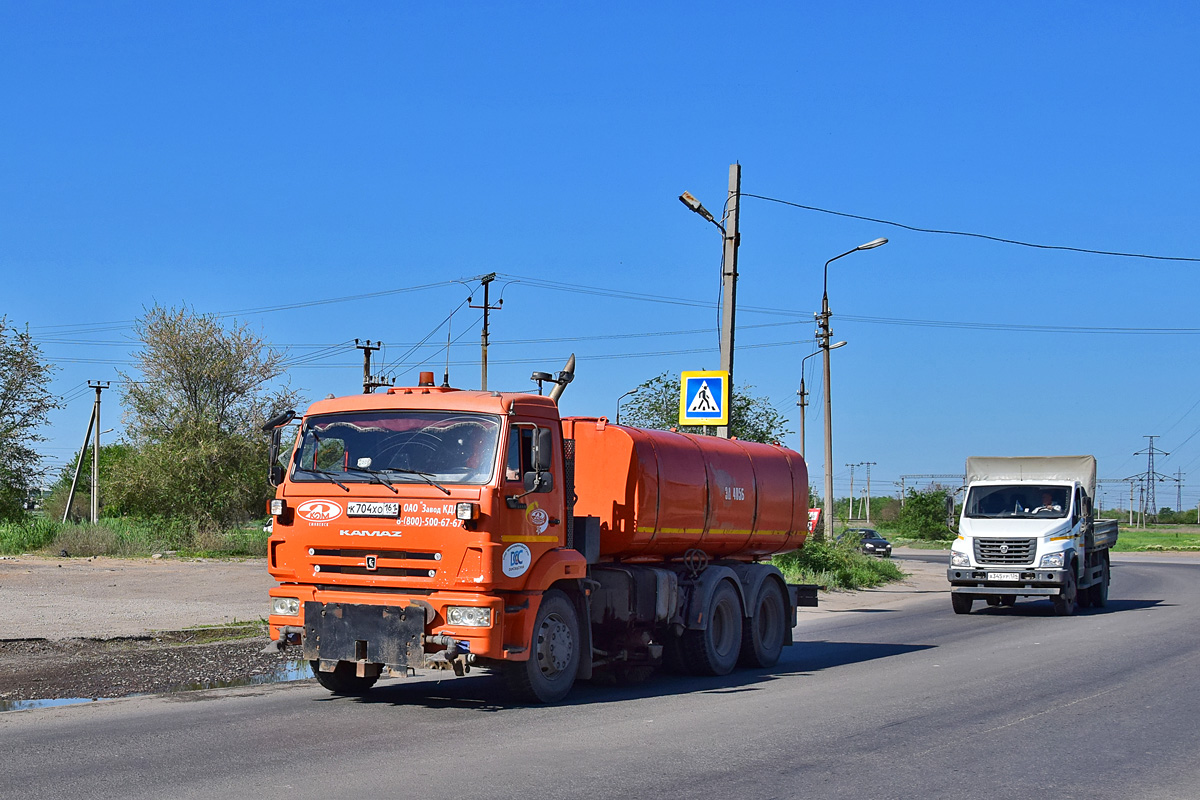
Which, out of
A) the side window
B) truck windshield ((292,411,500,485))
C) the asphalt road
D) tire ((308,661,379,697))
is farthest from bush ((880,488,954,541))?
truck windshield ((292,411,500,485))

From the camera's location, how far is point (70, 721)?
9391 millimetres

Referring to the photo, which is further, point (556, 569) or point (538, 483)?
point (556, 569)

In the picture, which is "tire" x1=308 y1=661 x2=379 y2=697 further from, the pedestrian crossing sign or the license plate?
the pedestrian crossing sign

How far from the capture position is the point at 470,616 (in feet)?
31.6

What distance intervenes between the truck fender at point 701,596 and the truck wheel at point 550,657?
2110mm

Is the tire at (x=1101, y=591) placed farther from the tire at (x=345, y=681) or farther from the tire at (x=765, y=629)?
the tire at (x=345, y=681)

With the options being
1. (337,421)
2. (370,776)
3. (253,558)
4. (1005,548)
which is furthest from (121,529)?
(370,776)

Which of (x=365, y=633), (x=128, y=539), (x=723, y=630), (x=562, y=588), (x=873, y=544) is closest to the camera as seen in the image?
(x=365, y=633)

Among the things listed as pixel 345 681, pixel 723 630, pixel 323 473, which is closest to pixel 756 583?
pixel 723 630

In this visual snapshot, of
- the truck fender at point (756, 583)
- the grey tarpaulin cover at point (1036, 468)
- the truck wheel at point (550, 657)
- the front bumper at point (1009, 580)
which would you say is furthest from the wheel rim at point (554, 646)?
the grey tarpaulin cover at point (1036, 468)

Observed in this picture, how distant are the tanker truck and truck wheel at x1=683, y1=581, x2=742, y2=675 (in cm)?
82

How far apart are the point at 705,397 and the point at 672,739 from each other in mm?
12173

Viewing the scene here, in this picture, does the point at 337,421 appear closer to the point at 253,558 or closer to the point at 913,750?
the point at 913,750

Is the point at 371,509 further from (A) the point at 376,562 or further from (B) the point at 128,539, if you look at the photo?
(B) the point at 128,539
